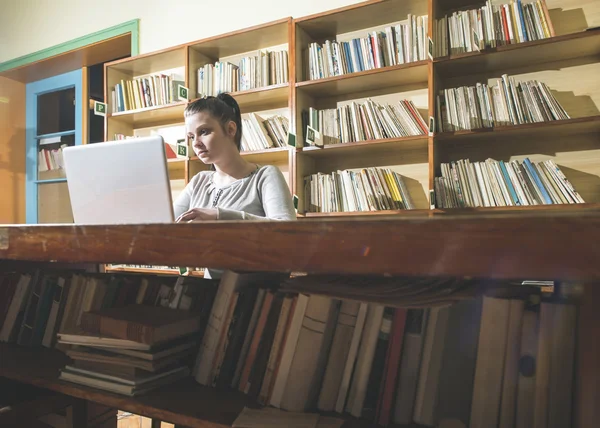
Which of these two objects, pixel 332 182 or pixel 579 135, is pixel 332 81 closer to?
pixel 332 182

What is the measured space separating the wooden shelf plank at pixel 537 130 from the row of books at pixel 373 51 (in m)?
0.47

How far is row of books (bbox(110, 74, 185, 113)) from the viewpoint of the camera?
3203 millimetres

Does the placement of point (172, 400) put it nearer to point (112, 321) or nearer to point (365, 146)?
point (112, 321)

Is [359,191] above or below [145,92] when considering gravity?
below

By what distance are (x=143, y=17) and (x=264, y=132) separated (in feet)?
5.17

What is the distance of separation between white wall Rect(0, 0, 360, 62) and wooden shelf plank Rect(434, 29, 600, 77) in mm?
832

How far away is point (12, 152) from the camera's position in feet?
13.8

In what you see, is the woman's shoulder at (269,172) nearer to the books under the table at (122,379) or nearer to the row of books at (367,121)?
the row of books at (367,121)

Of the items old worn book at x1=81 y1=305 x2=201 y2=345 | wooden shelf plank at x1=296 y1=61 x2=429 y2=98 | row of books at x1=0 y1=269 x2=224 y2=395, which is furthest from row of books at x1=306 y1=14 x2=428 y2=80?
old worn book at x1=81 y1=305 x2=201 y2=345

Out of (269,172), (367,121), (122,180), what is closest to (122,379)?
(122,180)

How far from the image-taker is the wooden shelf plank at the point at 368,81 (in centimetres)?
233

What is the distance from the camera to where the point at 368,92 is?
267cm

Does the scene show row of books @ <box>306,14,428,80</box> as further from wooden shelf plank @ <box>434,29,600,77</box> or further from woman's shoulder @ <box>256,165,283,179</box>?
woman's shoulder @ <box>256,165,283,179</box>

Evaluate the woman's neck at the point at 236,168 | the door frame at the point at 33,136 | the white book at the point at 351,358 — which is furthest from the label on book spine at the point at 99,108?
the white book at the point at 351,358
